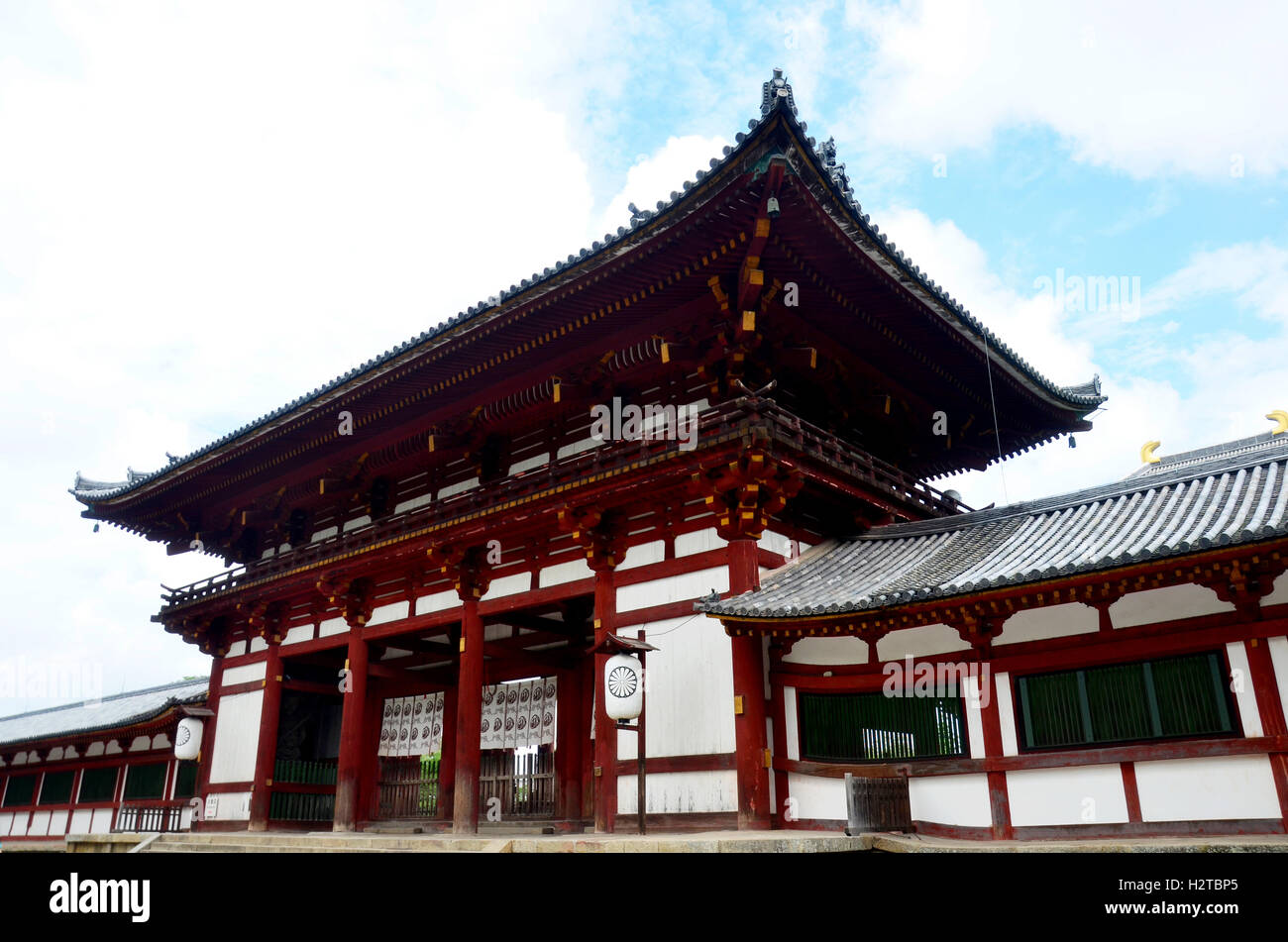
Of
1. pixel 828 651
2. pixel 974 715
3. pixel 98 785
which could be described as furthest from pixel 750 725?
pixel 98 785

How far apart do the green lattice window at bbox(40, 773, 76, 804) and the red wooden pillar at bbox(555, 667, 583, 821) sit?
20.4 metres

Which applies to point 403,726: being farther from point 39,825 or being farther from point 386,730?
point 39,825

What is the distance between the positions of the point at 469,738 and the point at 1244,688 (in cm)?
1189

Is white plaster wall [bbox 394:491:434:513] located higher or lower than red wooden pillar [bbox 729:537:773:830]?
higher

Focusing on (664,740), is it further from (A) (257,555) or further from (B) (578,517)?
(A) (257,555)

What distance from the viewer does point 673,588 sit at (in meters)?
14.0

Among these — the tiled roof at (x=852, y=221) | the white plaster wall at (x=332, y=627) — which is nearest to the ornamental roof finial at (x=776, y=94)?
the tiled roof at (x=852, y=221)

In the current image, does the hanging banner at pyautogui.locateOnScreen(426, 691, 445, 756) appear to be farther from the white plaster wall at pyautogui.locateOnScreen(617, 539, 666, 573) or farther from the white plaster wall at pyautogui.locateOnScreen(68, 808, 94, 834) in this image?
the white plaster wall at pyautogui.locateOnScreen(68, 808, 94, 834)

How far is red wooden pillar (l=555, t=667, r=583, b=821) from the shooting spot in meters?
17.2

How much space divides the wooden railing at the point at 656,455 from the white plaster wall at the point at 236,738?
11.1 ft

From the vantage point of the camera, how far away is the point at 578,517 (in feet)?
48.6

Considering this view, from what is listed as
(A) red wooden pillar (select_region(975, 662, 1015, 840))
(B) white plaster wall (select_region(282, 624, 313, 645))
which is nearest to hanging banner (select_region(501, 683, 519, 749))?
(B) white plaster wall (select_region(282, 624, 313, 645))
